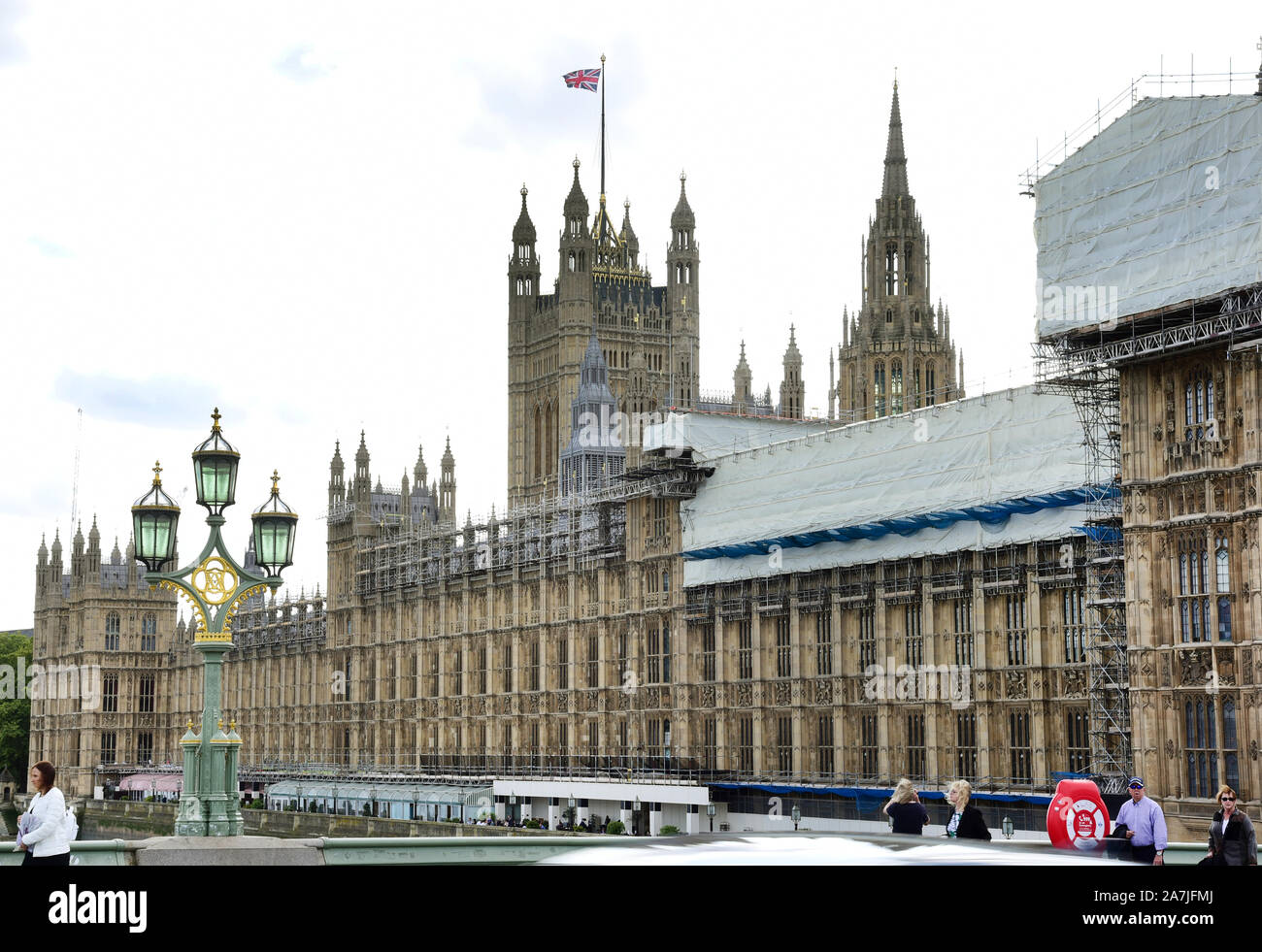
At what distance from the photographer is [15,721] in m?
165

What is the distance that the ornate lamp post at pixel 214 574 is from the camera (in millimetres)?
25422

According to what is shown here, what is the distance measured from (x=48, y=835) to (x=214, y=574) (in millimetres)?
12695

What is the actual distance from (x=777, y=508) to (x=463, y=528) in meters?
29.3

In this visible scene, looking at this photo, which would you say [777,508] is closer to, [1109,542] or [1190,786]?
[1109,542]

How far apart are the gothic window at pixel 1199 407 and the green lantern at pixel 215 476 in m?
25.9

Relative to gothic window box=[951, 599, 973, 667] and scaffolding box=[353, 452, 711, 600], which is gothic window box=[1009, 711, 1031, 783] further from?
scaffolding box=[353, 452, 711, 600]

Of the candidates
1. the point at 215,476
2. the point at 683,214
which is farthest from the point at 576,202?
the point at 215,476

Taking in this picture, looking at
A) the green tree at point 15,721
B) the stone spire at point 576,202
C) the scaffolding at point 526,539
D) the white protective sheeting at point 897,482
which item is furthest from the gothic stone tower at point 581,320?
the white protective sheeting at point 897,482

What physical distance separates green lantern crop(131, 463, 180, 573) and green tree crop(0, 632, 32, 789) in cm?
14124

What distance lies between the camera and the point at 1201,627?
143ft

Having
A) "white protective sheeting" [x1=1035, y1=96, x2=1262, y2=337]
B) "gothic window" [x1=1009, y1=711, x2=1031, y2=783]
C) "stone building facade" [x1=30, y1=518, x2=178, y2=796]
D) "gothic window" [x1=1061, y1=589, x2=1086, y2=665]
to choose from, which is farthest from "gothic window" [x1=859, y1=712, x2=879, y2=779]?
"stone building facade" [x1=30, y1=518, x2=178, y2=796]

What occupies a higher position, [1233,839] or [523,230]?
[523,230]

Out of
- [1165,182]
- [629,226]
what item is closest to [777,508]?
[1165,182]

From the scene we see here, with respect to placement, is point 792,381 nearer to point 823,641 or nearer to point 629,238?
point 629,238
